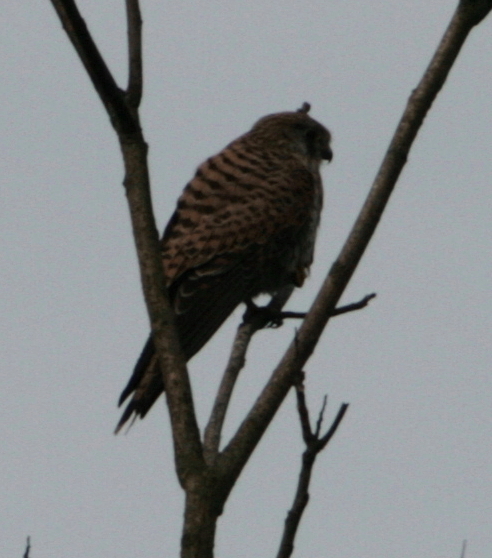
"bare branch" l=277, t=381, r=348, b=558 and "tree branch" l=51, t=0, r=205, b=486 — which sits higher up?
"tree branch" l=51, t=0, r=205, b=486

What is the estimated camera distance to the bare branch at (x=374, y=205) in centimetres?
360

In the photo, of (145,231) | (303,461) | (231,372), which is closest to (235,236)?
(231,372)

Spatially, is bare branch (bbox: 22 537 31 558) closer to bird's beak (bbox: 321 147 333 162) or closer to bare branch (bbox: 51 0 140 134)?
bare branch (bbox: 51 0 140 134)

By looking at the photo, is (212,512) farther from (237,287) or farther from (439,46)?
(237,287)

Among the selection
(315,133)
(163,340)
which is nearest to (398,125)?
(163,340)

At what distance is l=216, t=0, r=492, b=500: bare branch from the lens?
3.60 m

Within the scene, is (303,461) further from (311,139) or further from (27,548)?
(311,139)

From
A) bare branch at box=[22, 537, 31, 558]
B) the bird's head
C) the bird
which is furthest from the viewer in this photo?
the bird's head

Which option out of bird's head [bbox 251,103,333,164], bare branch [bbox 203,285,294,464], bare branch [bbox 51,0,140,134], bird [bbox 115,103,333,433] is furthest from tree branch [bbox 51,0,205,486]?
bird's head [bbox 251,103,333,164]

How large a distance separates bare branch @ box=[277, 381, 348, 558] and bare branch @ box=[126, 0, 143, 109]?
96cm

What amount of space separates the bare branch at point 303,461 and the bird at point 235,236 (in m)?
2.64

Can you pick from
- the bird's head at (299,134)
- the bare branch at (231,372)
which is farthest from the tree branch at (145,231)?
the bird's head at (299,134)

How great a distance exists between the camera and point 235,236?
673 cm

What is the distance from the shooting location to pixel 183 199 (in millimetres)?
7035
